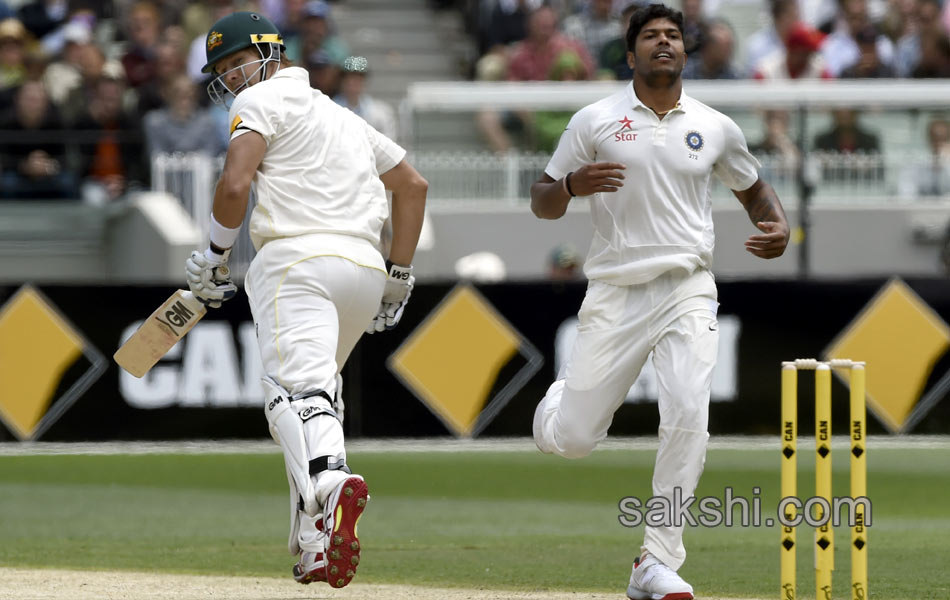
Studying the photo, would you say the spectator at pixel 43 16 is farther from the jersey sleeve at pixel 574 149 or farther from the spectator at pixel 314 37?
the jersey sleeve at pixel 574 149

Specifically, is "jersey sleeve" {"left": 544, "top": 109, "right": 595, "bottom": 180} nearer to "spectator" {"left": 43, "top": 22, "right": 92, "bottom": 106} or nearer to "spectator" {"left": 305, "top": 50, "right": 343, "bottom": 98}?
"spectator" {"left": 305, "top": 50, "right": 343, "bottom": 98}

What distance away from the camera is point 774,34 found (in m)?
16.2

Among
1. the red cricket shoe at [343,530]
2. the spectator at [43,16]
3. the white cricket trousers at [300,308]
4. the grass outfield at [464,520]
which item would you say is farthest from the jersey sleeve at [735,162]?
the spectator at [43,16]

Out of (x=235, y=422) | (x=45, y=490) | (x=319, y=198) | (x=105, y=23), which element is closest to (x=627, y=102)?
(x=319, y=198)

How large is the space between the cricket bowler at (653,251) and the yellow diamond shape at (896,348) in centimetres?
613

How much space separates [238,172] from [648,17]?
172 cm

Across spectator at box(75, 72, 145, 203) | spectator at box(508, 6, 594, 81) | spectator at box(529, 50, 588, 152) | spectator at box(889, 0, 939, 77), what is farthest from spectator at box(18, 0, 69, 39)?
spectator at box(889, 0, 939, 77)

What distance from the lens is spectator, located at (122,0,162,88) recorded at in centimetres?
1591

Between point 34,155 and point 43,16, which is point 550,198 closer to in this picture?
point 34,155

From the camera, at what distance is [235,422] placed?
1245 cm

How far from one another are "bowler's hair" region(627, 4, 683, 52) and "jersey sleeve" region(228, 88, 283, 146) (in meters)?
1.43

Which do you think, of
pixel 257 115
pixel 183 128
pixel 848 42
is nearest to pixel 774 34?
pixel 848 42

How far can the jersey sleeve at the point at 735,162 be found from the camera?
6.62 meters

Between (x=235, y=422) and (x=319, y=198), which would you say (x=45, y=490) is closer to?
(x=235, y=422)
